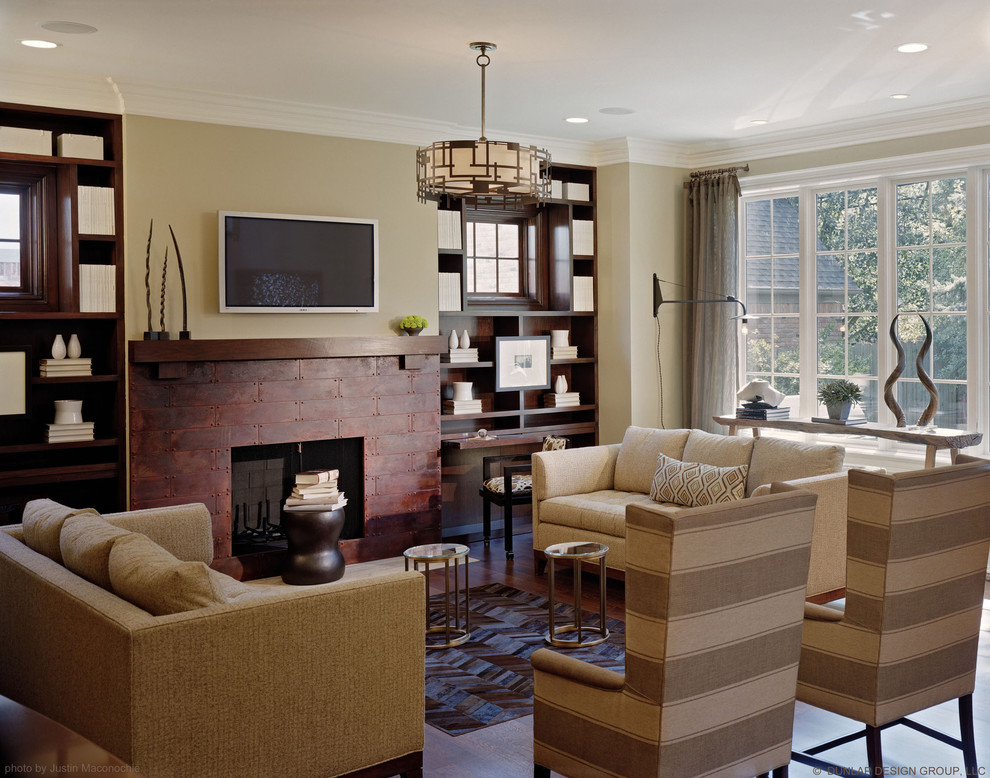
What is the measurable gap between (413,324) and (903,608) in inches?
156

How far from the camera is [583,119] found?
6.24 m

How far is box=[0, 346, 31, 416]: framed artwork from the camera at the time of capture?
5031 millimetres

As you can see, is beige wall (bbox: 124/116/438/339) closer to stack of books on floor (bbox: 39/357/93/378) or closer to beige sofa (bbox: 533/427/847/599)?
stack of books on floor (bbox: 39/357/93/378)

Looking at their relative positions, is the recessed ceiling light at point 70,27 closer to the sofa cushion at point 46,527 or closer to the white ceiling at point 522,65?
the white ceiling at point 522,65

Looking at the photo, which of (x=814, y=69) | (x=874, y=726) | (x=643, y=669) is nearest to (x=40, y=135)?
(x=814, y=69)

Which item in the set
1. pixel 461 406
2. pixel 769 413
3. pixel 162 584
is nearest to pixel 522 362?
pixel 461 406

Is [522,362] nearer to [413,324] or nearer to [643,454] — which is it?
[413,324]

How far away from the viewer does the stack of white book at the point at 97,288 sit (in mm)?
5172

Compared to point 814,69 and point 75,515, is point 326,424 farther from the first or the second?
point 814,69

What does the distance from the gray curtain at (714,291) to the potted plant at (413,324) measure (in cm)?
216

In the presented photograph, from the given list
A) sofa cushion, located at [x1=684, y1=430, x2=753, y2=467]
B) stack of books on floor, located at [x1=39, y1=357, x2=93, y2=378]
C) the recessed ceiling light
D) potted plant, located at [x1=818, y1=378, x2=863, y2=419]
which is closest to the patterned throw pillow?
sofa cushion, located at [x1=684, y1=430, x2=753, y2=467]

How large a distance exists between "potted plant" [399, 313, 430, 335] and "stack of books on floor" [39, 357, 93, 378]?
1913 millimetres

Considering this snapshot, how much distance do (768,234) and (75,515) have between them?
5.29 meters

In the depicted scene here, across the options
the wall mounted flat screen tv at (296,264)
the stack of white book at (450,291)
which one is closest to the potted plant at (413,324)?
the wall mounted flat screen tv at (296,264)
